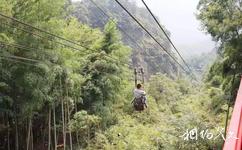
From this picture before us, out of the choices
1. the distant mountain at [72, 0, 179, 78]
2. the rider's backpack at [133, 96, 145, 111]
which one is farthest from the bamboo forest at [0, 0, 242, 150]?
the distant mountain at [72, 0, 179, 78]

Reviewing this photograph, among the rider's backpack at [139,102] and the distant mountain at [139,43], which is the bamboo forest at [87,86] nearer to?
the rider's backpack at [139,102]

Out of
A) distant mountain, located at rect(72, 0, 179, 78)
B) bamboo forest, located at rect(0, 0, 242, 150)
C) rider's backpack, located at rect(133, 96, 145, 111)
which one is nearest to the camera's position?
rider's backpack, located at rect(133, 96, 145, 111)

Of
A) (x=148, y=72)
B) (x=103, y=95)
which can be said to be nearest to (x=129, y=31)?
(x=148, y=72)

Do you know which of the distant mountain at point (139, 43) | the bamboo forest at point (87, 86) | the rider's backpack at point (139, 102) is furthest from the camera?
the distant mountain at point (139, 43)

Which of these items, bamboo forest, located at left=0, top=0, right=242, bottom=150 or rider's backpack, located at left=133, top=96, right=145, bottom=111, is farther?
bamboo forest, located at left=0, top=0, right=242, bottom=150

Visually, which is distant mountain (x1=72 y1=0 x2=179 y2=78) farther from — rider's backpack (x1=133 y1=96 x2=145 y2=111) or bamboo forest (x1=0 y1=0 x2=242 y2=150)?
rider's backpack (x1=133 y1=96 x2=145 y2=111)

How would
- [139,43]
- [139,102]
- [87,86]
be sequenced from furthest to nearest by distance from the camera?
[139,43] → [87,86] → [139,102]

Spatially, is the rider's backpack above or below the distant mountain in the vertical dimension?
below

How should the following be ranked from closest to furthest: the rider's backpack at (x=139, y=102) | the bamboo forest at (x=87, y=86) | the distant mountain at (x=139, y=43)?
the rider's backpack at (x=139, y=102) → the bamboo forest at (x=87, y=86) → the distant mountain at (x=139, y=43)

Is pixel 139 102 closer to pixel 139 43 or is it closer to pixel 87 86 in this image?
pixel 87 86

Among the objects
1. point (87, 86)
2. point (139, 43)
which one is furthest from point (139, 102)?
point (139, 43)

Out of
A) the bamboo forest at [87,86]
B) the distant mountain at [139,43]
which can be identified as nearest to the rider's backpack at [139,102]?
→ the bamboo forest at [87,86]

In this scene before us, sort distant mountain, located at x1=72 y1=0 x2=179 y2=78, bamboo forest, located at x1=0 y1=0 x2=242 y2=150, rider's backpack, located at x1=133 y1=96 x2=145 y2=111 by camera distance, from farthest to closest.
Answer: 1. distant mountain, located at x1=72 y1=0 x2=179 y2=78
2. bamboo forest, located at x1=0 y1=0 x2=242 y2=150
3. rider's backpack, located at x1=133 y1=96 x2=145 y2=111

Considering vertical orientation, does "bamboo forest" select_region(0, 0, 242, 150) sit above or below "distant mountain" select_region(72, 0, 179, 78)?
below
